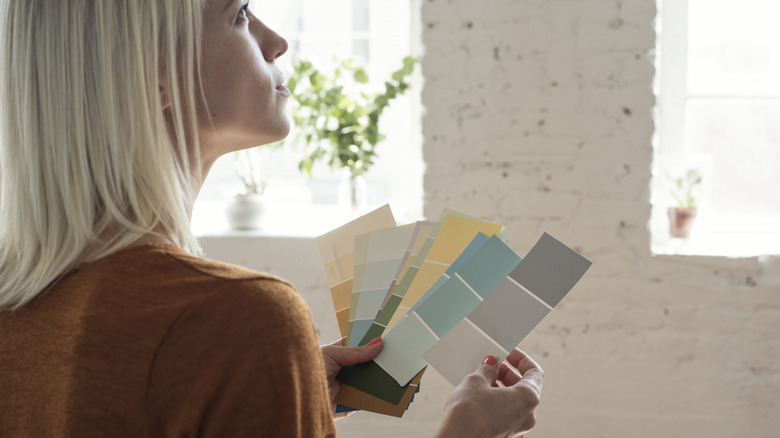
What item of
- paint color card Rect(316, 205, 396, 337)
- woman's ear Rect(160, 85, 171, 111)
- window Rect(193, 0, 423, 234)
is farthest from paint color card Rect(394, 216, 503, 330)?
window Rect(193, 0, 423, 234)

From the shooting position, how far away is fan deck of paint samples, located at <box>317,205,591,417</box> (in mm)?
840

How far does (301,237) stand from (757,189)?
1593mm

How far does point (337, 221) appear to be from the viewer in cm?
258

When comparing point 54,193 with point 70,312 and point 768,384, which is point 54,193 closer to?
point 70,312

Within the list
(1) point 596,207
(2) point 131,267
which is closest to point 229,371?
(2) point 131,267

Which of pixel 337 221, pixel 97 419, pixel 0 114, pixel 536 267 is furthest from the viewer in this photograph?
pixel 337 221

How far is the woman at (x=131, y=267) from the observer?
596 millimetres

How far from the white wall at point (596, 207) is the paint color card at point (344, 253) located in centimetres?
124

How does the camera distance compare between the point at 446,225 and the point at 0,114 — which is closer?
the point at 0,114

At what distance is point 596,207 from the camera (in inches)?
84.5

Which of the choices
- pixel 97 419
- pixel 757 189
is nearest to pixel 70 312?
pixel 97 419

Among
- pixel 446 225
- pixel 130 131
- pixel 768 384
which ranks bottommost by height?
pixel 768 384

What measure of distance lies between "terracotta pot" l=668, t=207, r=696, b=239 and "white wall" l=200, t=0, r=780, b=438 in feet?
0.59

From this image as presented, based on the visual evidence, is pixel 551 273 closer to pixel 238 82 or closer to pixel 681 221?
pixel 238 82
